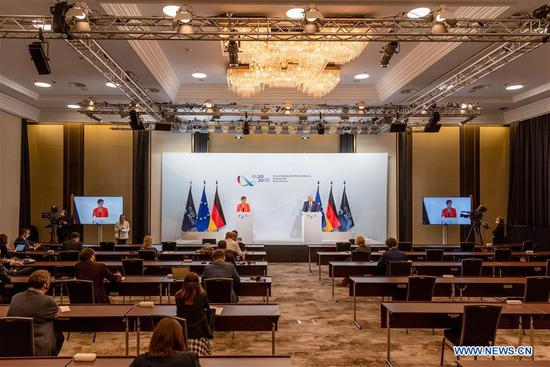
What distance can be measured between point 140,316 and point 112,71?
5.41 meters

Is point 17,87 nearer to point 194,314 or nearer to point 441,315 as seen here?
point 194,314

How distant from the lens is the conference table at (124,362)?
3.26 metres

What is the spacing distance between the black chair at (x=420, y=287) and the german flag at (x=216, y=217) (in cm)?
976

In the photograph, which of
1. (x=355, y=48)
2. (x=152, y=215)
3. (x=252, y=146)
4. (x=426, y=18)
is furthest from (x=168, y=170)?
(x=426, y=18)

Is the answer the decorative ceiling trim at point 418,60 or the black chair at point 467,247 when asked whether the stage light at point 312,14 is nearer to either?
the decorative ceiling trim at point 418,60

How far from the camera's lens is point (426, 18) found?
266 inches

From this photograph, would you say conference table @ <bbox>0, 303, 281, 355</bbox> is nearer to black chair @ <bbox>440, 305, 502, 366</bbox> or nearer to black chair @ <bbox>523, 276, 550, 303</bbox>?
black chair @ <bbox>440, 305, 502, 366</bbox>

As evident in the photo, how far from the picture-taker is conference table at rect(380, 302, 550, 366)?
4.86 m

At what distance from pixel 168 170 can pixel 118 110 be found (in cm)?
359

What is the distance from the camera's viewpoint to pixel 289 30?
727 centimetres

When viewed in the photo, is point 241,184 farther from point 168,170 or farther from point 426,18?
point 426,18

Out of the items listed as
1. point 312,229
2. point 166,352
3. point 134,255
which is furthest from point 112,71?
point 312,229

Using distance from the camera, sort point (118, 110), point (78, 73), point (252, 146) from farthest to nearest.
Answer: point (252, 146) < point (118, 110) < point (78, 73)

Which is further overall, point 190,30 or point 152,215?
point 152,215
